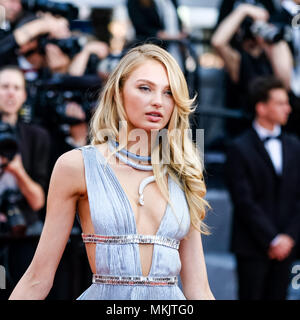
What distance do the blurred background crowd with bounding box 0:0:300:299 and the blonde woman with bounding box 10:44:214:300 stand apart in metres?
A: 0.72

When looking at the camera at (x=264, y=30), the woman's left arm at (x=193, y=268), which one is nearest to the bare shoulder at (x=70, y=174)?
the woman's left arm at (x=193, y=268)

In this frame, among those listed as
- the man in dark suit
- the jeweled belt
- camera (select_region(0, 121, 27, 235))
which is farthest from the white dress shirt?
the jeweled belt

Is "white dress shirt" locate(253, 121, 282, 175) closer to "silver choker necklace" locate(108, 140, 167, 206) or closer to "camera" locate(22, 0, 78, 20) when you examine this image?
"camera" locate(22, 0, 78, 20)

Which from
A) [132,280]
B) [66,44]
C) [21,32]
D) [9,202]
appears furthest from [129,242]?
[66,44]

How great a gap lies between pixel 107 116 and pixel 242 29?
441 cm

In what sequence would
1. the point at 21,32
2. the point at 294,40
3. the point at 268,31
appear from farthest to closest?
the point at 294,40 → the point at 268,31 → the point at 21,32

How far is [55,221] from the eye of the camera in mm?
2826

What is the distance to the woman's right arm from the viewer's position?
2.79m

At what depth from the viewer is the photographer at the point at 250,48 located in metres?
6.86

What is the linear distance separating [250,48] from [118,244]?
4.78 meters

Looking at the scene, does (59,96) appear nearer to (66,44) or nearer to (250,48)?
(66,44)

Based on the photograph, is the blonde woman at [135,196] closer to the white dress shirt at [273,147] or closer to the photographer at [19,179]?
the photographer at [19,179]

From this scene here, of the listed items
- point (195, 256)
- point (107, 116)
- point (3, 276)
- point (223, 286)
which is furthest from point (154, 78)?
point (223, 286)

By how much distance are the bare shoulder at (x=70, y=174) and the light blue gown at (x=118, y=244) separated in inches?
1.1
